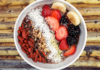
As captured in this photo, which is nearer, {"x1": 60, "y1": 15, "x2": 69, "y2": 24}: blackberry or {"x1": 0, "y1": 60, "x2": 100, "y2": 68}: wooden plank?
{"x1": 60, "y1": 15, "x2": 69, "y2": 24}: blackberry

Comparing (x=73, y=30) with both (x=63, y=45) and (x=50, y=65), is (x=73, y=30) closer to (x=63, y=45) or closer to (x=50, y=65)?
(x=63, y=45)

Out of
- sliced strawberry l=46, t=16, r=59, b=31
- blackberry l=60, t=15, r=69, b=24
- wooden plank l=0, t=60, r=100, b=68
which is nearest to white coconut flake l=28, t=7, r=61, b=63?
Answer: sliced strawberry l=46, t=16, r=59, b=31

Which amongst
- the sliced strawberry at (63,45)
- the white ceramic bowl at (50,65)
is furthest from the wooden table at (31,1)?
the sliced strawberry at (63,45)

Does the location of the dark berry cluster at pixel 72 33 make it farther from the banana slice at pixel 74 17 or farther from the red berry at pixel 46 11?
the red berry at pixel 46 11

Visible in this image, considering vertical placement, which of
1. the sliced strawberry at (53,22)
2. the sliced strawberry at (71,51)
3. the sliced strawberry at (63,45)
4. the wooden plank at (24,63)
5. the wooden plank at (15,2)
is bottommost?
the wooden plank at (24,63)

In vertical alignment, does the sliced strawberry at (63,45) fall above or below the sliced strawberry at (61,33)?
below

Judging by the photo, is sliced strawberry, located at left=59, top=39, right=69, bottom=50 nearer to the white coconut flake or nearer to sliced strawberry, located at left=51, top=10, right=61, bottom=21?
the white coconut flake

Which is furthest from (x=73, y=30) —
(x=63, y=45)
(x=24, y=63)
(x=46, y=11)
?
(x=24, y=63)
